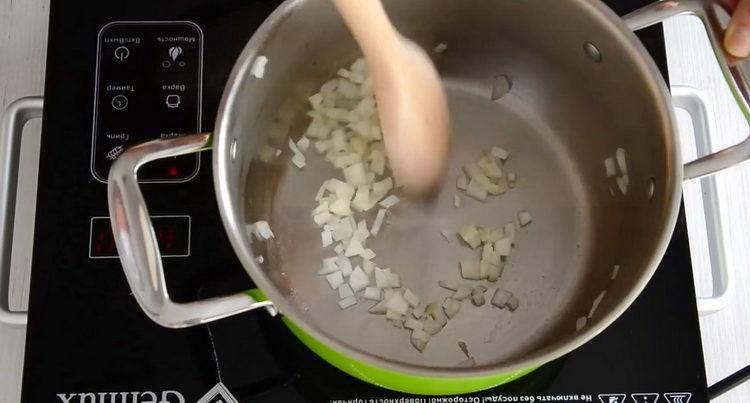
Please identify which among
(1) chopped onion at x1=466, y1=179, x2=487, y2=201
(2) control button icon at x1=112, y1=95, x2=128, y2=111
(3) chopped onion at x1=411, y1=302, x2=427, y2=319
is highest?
(2) control button icon at x1=112, y1=95, x2=128, y2=111

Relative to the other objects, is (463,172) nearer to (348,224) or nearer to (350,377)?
(348,224)

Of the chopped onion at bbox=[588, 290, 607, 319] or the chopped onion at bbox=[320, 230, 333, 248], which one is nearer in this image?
the chopped onion at bbox=[588, 290, 607, 319]

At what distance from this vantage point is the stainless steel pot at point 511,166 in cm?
75

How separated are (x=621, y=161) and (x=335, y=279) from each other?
36 cm

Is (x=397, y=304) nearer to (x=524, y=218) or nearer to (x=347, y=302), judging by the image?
(x=347, y=302)

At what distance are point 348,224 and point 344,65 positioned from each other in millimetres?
200

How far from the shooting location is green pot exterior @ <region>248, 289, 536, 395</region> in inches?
29.5

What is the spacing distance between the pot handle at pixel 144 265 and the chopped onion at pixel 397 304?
0.25 meters

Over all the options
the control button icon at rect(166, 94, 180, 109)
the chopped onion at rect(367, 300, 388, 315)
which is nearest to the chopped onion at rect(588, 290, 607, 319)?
the chopped onion at rect(367, 300, 388, 315)

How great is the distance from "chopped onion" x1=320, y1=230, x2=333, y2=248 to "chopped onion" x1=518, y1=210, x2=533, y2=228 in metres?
0.23

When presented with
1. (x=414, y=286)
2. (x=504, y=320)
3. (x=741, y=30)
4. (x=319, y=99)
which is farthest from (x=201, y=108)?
(x=741, y=30)

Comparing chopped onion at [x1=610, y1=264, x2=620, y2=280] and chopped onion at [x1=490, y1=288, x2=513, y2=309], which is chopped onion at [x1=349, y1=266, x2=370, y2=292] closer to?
chopped onion at [x1=490, y1=288, x2=513, y2=309]

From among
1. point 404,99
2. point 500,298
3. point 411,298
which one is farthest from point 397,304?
point 404,99

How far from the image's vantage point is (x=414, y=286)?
903mm
